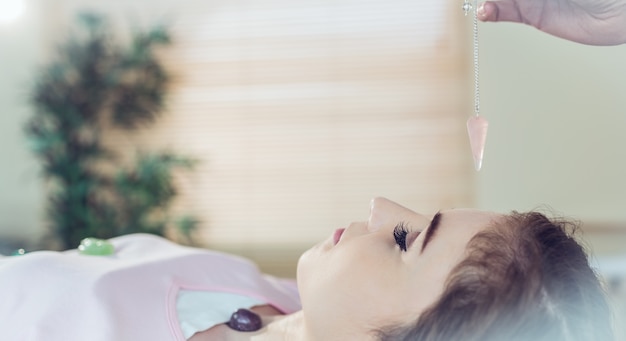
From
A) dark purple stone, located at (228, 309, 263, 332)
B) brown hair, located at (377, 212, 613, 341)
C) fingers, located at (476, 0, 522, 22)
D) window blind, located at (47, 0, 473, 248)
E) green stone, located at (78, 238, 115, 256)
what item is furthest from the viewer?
window blind, located at (47, 0, 473, 248)

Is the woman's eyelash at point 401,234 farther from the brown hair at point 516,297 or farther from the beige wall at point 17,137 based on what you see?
the beige wall at point 17,137

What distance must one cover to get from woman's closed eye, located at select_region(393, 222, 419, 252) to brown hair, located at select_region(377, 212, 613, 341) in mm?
120

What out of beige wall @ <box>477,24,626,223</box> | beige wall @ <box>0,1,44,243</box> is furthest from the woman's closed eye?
beige wall @ <box>0,1,44,243</box>

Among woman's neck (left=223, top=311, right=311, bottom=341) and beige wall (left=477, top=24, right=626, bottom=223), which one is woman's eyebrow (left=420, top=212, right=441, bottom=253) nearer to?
woman's neck (left=223, top=311, right=311, bottom=341)

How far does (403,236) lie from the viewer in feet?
4.35

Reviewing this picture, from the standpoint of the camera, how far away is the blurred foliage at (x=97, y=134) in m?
4.32

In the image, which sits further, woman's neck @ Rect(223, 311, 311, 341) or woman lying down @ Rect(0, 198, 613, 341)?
woman's neck @ Rect(223, 311, 311, 341)

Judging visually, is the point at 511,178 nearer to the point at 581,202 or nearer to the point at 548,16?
the point at 581,202

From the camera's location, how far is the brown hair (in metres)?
1.15

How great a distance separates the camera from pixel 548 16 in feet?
4.89

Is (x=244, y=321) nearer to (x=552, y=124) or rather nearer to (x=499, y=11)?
(x=499, y=11)

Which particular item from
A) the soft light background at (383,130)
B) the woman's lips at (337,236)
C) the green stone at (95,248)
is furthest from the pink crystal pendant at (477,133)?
the soft light background at (383,130)

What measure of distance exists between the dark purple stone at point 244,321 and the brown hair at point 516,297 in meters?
0.39

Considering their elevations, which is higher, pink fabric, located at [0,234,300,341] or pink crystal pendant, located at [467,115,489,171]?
pink crystal pendant, located at [467,115,489,171]
